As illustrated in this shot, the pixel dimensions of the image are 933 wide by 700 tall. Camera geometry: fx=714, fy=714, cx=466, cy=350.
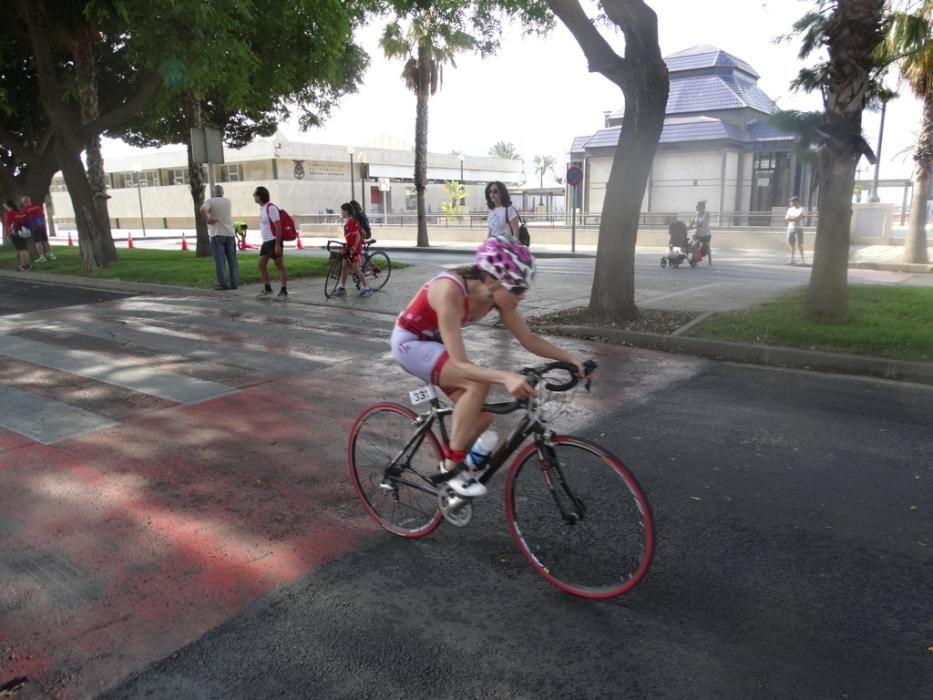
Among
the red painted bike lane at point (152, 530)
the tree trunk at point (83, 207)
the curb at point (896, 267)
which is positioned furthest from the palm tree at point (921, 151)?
the tree trunk at point (83, 207)

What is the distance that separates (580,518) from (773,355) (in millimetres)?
5699

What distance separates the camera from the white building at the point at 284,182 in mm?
55844

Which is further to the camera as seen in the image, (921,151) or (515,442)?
(921,151)

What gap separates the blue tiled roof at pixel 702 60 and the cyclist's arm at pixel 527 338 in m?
35.7

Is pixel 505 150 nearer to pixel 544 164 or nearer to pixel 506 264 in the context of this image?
pixel 544 164

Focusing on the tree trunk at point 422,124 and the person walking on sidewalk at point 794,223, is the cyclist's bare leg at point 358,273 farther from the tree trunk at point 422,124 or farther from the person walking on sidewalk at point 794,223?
the tree trunk at point 422,124

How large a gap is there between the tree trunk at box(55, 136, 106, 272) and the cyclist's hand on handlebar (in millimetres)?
17257

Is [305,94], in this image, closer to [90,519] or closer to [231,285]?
[231,285]

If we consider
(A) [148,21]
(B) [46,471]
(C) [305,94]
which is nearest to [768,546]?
(B) [46,471]

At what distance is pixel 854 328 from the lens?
29.1 feet

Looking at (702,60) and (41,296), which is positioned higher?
(702,60)

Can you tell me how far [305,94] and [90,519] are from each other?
21.1 meters

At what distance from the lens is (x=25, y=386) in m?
7.36

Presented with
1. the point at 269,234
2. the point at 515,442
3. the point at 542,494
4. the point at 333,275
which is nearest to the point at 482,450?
the point at 515,442
